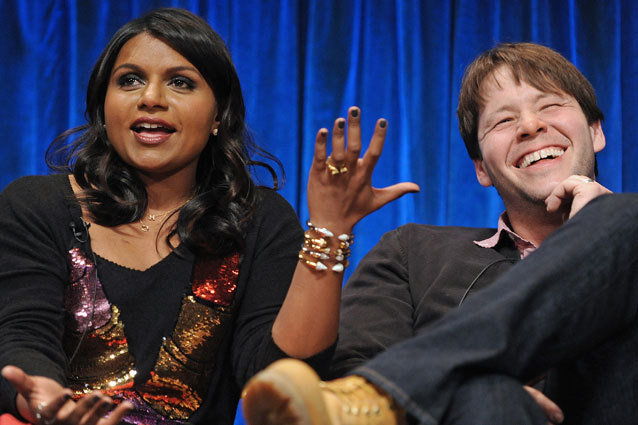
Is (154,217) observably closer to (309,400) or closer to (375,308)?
(375,308)

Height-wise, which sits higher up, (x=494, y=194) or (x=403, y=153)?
(x=403, y=153)

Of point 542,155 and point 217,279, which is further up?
point 542,155

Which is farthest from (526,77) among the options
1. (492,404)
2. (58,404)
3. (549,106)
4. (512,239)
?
(58,404)

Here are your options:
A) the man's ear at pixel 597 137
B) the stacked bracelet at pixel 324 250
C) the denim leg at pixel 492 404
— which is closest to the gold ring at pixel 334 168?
the stacked bracelet at pixel 324 250

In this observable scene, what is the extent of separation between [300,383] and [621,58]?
7.20ft

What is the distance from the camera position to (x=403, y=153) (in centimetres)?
242

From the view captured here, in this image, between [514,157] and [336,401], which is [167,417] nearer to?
[336,401]

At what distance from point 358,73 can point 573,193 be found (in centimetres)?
124

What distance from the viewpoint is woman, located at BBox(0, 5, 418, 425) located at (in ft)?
4.08

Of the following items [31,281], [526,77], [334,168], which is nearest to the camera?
[334,168]

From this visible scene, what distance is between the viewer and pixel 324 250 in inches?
46.3

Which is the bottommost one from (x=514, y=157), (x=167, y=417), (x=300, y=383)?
(x=167, y=417)

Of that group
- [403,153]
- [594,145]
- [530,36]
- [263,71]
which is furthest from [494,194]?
[263,71]

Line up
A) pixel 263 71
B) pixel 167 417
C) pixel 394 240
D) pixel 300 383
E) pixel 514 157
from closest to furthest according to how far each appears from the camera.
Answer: pixel 300 383 → pixel 167 417 → pixel 514 157 → pixel 394 240 → pixel 263 71
